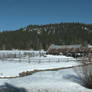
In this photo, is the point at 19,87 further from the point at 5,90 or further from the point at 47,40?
the point at 47,40

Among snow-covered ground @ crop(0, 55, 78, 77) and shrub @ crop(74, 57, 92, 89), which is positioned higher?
shrub @ crop(74, 57, 92, 89)

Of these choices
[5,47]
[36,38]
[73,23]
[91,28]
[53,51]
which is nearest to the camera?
[53,51]

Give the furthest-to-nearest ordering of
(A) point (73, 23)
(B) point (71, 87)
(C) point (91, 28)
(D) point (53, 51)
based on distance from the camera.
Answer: (A) point (73, 23), (C) point (91, 28), (D) point (53, 51), (B) point (71, 87)

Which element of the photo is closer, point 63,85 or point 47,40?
point 63,85

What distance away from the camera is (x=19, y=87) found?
31.5 ft

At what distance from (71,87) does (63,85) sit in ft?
1.48

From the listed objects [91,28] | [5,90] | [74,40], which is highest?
[91,28]

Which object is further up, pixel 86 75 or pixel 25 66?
pixel 86 75

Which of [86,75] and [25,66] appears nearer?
[86,75]

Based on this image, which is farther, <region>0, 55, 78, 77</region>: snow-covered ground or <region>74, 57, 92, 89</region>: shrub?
<region>0, 55, 78, 77</region>: snow-covered ground

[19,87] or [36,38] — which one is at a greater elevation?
[36,38]

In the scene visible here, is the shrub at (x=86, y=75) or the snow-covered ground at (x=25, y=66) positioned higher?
the shrub at (x=86, y=75)

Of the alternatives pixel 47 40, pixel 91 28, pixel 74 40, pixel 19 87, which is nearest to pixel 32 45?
pixel 47 40

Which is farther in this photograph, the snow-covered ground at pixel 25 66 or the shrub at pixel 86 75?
the snow-covered ground at pixel 25 66
